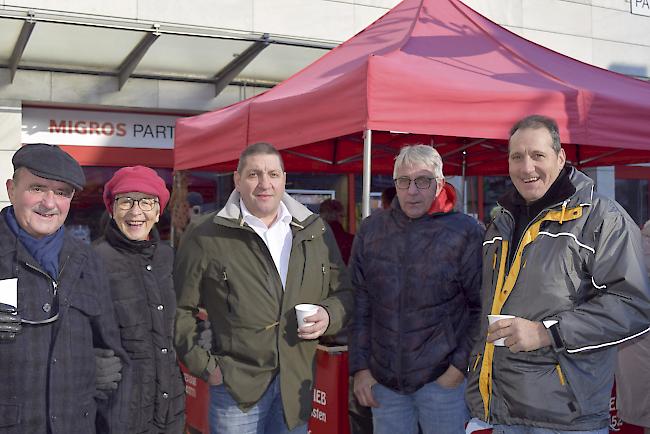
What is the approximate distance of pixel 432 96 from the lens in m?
4.64

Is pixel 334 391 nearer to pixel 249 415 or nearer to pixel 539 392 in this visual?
pixel 249 415

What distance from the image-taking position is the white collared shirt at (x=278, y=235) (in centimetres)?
315

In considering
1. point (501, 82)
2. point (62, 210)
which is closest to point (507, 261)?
point (62, 210)

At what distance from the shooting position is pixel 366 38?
607 centimetres

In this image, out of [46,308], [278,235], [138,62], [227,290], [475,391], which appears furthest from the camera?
[138,62]

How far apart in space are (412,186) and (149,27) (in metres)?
5.90

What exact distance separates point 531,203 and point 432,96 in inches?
79.9

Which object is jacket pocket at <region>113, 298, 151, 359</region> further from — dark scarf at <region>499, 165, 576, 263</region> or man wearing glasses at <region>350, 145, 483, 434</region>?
dark scarf at <region>499, 165, 576, 263</region>

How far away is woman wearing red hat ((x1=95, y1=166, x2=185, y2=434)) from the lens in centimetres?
305

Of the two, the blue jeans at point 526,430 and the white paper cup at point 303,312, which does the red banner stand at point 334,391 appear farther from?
the blue jeans at point 526,430

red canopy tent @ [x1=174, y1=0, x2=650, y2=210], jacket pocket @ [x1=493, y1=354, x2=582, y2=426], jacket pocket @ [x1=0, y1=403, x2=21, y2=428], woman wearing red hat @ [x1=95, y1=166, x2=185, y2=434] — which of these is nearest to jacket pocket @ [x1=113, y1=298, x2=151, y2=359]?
woman wearing red hat @ [x1=95, y1=166, x2=185, y2=434]

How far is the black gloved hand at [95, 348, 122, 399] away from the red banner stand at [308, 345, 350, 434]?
186 cm

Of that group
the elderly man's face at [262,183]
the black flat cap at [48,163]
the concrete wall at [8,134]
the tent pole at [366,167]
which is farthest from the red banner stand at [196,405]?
the concrete wall at [8,134]

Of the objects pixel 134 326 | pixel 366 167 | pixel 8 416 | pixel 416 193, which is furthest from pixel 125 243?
pixel 366 167
